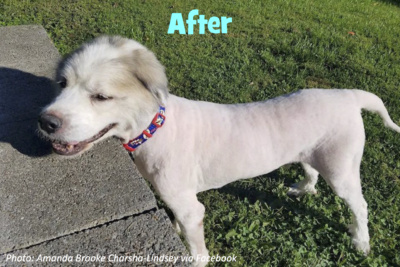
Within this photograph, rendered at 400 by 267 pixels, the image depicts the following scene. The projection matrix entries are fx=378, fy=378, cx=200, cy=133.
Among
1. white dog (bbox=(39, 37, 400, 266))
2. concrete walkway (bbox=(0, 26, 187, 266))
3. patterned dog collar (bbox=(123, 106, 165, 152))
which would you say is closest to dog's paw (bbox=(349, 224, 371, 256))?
white dog (bbox=(39, 37, 400, 266))

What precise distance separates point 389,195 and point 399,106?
167 cm

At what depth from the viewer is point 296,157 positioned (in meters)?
2.69

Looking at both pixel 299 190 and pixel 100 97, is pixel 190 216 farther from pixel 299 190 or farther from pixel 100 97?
pixel 299 190

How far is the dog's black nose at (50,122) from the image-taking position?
1.96 m

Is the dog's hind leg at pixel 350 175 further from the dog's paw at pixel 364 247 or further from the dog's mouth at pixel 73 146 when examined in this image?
the dog's mouth at pixel 73 146

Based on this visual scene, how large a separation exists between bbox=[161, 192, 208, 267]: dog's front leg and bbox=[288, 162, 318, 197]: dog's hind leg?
1244 millimetres

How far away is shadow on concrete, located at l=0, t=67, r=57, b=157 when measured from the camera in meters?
2.67

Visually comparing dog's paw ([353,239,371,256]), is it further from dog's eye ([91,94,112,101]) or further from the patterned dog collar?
dog's eye ([91,94,112,101])

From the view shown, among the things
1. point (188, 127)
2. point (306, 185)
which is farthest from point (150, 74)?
point (306, 185)

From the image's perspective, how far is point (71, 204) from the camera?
7.44 ft

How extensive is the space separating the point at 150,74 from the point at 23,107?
4.65 feet

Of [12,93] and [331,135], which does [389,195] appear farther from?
[12,93]

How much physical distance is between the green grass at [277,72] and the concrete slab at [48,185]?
3.37 feet

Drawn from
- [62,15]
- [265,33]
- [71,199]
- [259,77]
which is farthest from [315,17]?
[71,199]
